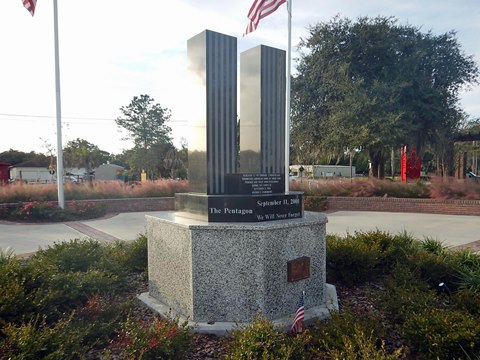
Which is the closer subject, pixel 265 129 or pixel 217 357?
pixel 217 357

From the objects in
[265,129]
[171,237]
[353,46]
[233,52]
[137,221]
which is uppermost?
[353,46]

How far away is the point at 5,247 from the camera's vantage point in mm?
8234

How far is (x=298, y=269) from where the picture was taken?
12.9 feet

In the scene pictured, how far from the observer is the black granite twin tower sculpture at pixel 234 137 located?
13.4 ft

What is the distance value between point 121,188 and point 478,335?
52.8 feet

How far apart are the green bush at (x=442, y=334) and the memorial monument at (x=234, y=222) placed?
1000 millimetres

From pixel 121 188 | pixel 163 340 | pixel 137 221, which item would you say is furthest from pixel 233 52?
pixel 121 188

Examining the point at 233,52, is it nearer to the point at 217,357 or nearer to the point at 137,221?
the point at 217,357

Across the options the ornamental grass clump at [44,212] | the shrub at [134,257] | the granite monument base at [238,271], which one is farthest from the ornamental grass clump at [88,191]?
the granite monument base at [238,271]

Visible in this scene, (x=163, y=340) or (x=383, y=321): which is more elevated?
(x=163, y=340)

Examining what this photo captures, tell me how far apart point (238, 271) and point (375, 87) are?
56.1 feet

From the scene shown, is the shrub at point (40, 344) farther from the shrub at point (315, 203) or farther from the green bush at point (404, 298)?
the shrub at point (315, 203)

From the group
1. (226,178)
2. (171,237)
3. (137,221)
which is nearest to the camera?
(171,237)

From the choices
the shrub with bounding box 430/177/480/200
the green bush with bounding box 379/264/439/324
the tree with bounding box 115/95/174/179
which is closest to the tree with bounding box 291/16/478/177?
the shrub with bounding box 430/177/480/200
